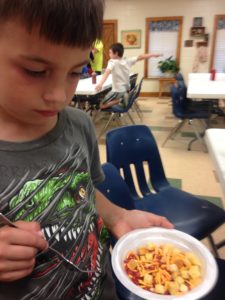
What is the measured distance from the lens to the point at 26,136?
0.53 m

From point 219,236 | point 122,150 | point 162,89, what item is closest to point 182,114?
point 219,236

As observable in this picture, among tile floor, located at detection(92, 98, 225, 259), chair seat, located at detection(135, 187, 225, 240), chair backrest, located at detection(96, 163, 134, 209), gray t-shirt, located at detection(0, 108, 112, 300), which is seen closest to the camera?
gray t-shirt, located at detection(0, 108, 112, 300)

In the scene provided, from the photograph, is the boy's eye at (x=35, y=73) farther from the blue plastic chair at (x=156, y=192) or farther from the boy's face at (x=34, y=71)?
the blue plastic chair at (x=156, y=192)

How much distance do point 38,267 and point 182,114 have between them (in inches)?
117

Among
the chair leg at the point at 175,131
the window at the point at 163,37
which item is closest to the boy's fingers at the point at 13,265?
the chair leg at the point at 175,131

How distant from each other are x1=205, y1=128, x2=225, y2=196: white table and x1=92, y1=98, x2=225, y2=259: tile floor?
836 millimetres

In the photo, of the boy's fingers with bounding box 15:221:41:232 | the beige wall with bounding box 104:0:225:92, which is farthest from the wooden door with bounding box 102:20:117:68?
the boy's fingers with bounding box 15:221:41:232

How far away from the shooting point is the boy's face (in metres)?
0.40

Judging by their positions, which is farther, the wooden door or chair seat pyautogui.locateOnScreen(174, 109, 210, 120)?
the wooden door

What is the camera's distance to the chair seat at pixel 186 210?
119 cm

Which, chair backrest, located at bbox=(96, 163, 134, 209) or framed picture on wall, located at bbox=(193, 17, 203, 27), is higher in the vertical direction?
framed picture on wall, located at bbox=(193, 17, 203, 27)

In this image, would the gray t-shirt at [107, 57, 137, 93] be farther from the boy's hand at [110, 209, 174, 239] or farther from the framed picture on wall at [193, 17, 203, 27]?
the framed picture on wall at [193, 17, 203, 27]

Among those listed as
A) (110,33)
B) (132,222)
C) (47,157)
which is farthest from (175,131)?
(110,33)

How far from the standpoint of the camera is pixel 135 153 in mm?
1493
